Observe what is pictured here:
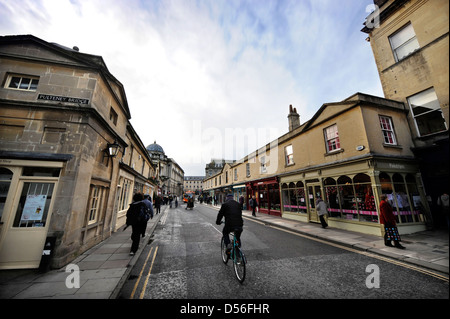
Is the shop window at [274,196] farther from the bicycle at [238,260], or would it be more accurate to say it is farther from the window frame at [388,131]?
the bicycle at [238,260]

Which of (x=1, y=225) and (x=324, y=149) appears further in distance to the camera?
(x=324, y=149)

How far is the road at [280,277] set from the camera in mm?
3766

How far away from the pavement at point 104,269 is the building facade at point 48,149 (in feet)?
1.81

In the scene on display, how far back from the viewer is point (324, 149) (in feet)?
37.6

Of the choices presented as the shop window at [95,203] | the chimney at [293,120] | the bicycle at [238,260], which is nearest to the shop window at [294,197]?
the chimney at [293,120]

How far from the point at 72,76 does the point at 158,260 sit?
23.4 feet

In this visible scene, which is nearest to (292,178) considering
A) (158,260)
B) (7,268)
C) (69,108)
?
(158,260)

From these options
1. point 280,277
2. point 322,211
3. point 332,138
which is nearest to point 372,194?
point 322,211

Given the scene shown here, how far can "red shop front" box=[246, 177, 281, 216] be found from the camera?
16.4 m

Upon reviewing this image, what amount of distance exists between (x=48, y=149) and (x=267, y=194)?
1593 cm

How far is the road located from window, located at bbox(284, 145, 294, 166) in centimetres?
871

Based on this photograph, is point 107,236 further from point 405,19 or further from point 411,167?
point 411,167

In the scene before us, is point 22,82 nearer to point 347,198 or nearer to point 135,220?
point 135,220
